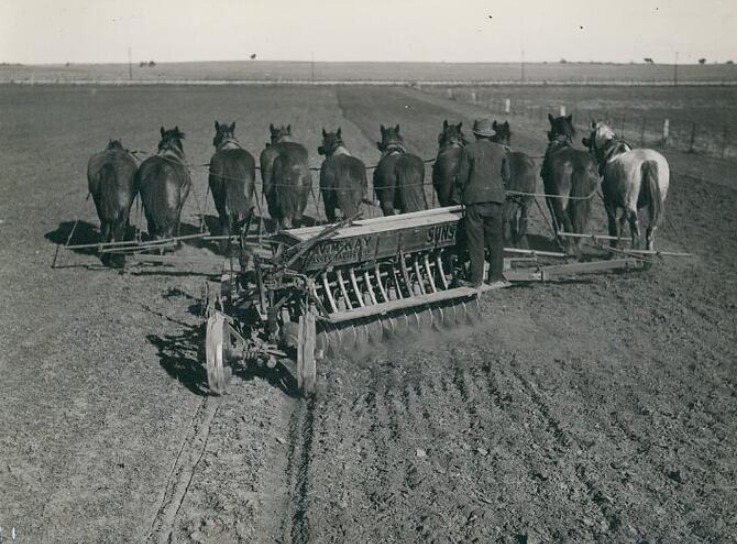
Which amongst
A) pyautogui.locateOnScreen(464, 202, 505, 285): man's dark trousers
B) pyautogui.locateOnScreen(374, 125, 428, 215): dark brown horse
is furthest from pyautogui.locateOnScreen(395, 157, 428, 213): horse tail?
pyautogui.locateOnScreen(464, 202, 505, 285): man's dark trousers

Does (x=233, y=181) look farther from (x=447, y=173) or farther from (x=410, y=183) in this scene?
(x=447, y=173)

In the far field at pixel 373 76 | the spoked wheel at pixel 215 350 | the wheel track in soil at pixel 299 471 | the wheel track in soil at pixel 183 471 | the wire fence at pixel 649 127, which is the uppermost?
the far field at pixel 373 76

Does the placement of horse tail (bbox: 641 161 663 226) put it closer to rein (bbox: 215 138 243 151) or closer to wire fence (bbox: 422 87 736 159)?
rein (bbox: 215 138 243 151)

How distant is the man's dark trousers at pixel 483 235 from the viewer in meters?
9.22

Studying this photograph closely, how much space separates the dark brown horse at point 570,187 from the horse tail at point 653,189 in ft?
2.62

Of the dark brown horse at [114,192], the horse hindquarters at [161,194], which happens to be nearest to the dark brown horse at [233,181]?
the horse hindquarters at [161,194]

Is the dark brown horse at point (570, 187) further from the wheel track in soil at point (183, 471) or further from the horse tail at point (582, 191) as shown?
the wheel track in soil at point (183, 471)

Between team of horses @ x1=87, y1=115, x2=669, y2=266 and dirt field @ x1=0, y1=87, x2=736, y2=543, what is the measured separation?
1.13 metres

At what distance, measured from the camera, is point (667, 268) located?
12.6 m

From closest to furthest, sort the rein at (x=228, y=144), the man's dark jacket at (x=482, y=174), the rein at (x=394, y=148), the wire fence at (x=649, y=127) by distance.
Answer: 1. the man's dark jacket at (x=482, y=174)
2. the rein at (x=394, y=148)
3. the rein at (x=228, y=144)
4. the wire fence at (x=649, y=127)

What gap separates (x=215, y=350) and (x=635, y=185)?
8533mm

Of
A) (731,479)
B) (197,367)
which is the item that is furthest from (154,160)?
(731,479)

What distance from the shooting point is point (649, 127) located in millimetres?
37719

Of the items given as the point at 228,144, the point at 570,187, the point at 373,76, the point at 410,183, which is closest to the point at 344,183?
the point at 410,183
